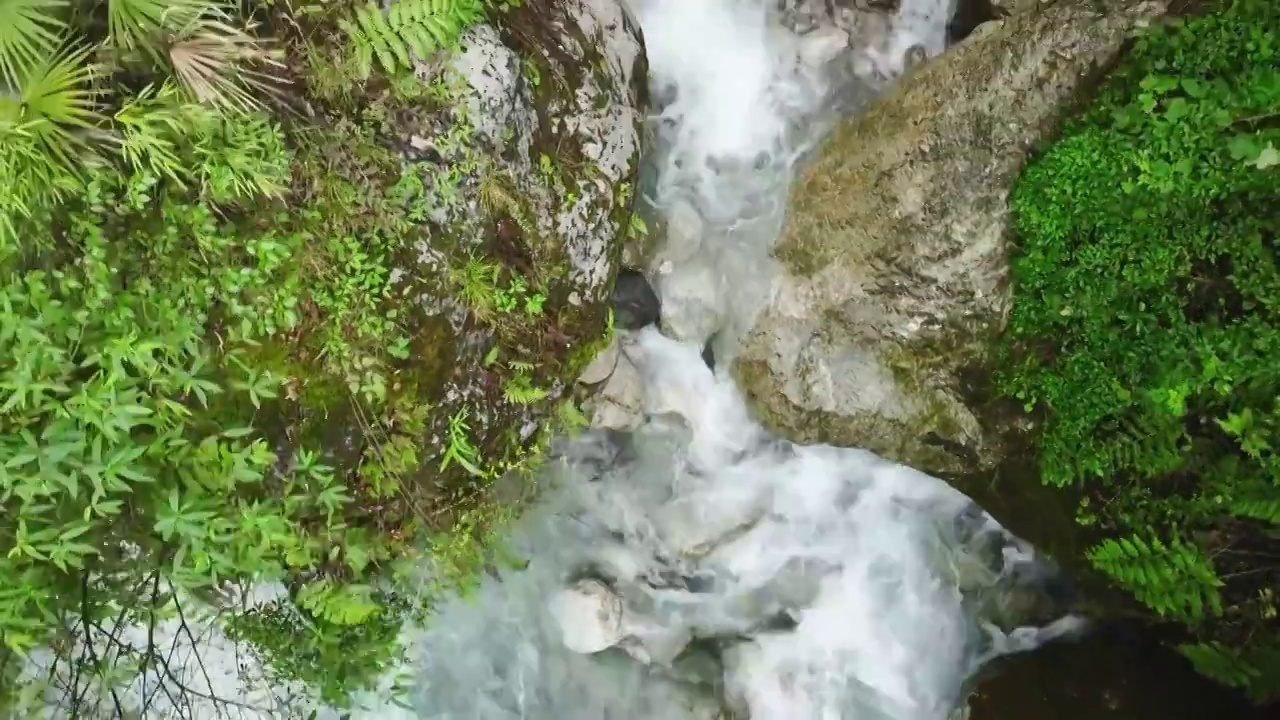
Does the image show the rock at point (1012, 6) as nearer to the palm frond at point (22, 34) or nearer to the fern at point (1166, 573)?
the fern at point (1166, 573)

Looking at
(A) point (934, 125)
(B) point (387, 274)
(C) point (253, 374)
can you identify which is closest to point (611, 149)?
(B) point (387, 274)

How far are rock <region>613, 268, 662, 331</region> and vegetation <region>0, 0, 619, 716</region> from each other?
1.03m

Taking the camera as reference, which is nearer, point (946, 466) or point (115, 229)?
point (115, 229)

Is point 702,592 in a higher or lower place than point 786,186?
lower

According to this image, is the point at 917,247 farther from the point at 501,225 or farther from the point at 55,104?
the point at 55,104

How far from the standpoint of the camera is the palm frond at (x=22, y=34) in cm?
266

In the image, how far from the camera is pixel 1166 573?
12.0 ft

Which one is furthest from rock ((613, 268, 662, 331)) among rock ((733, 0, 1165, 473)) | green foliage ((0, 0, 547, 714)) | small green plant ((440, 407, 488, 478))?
small green plant ((440, 407, 488, 478))

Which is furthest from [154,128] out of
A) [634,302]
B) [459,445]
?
[634,302]

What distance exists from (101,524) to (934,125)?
396 cm

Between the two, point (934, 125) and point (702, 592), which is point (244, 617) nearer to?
point (702, 592)

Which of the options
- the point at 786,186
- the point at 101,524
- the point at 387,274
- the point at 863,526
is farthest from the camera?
the point at 863,526

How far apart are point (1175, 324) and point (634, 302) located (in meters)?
2.74

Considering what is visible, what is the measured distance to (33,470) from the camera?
274cm
